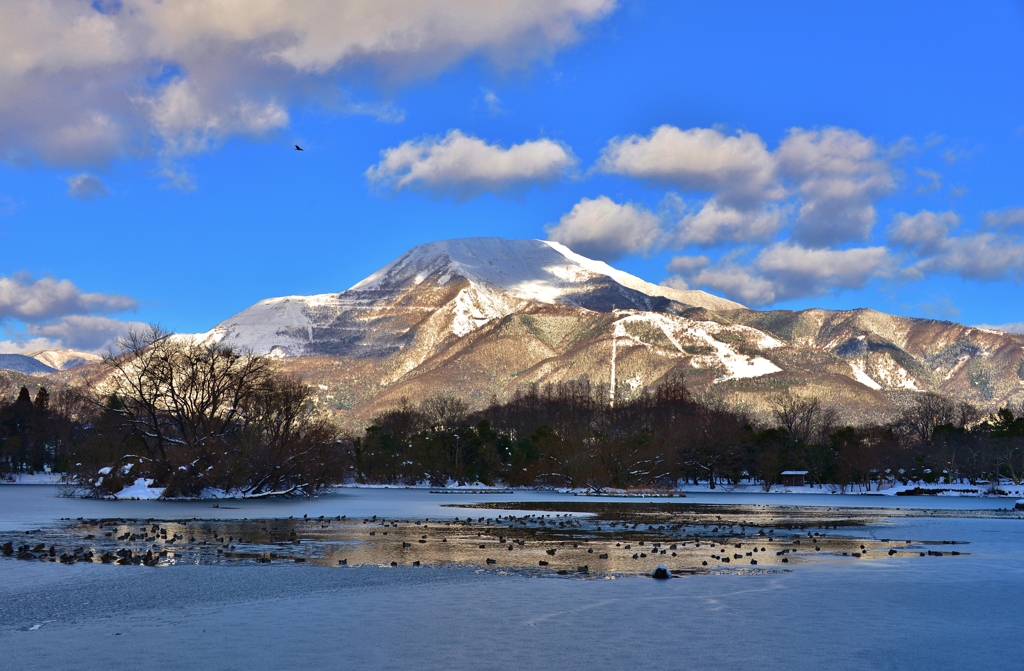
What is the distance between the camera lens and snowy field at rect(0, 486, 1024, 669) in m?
17.8

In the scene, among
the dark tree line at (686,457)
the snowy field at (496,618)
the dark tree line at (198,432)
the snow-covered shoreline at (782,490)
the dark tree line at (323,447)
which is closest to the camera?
the snowy field at (496,618)

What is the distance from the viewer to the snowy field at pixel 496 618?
1781cm

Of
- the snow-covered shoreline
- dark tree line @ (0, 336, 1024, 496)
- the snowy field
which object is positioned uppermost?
dark tree line @ (0, 336, 1024, 496)

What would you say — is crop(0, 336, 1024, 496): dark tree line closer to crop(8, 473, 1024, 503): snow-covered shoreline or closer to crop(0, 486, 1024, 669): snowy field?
crop(8, 473, 1024, 503): snow-covered shoreline

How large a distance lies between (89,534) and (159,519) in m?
11.9

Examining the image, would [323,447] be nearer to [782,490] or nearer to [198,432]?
[198,432]

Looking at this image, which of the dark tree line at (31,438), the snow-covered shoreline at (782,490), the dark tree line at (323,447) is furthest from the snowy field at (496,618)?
the dark tree line at (31,438)

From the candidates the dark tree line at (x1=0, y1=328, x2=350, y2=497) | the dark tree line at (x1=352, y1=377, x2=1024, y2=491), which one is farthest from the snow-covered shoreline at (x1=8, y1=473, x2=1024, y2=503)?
the dark tree line at (x1=0, y1=328, x2=350, y2=497)

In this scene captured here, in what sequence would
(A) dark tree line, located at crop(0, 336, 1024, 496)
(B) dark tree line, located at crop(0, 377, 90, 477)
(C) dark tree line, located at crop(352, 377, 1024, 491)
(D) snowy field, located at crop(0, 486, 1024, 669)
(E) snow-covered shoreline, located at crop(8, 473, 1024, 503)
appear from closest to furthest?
(D) snowy field, located at crop(0, 486, 1024, 669) < (A) dark tree line, located at crop(0, 336, 1024, 496) < (E) snow-covered shoreline, located at crop(8, 473, 1024, 503) < (C) dark tree line, located at crop(352, 377, 1024, 491) < (B) dark tree line, located at crop(0, 377, 90, 477)

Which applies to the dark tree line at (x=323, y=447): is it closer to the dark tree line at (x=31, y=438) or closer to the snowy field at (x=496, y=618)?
the dark tree line at (x=31, y=438)

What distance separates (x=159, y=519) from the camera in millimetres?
54375

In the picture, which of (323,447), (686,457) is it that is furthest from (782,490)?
(323,447)

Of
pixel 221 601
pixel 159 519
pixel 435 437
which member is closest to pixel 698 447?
pixel 435 437

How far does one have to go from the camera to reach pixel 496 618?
21.8 meters
